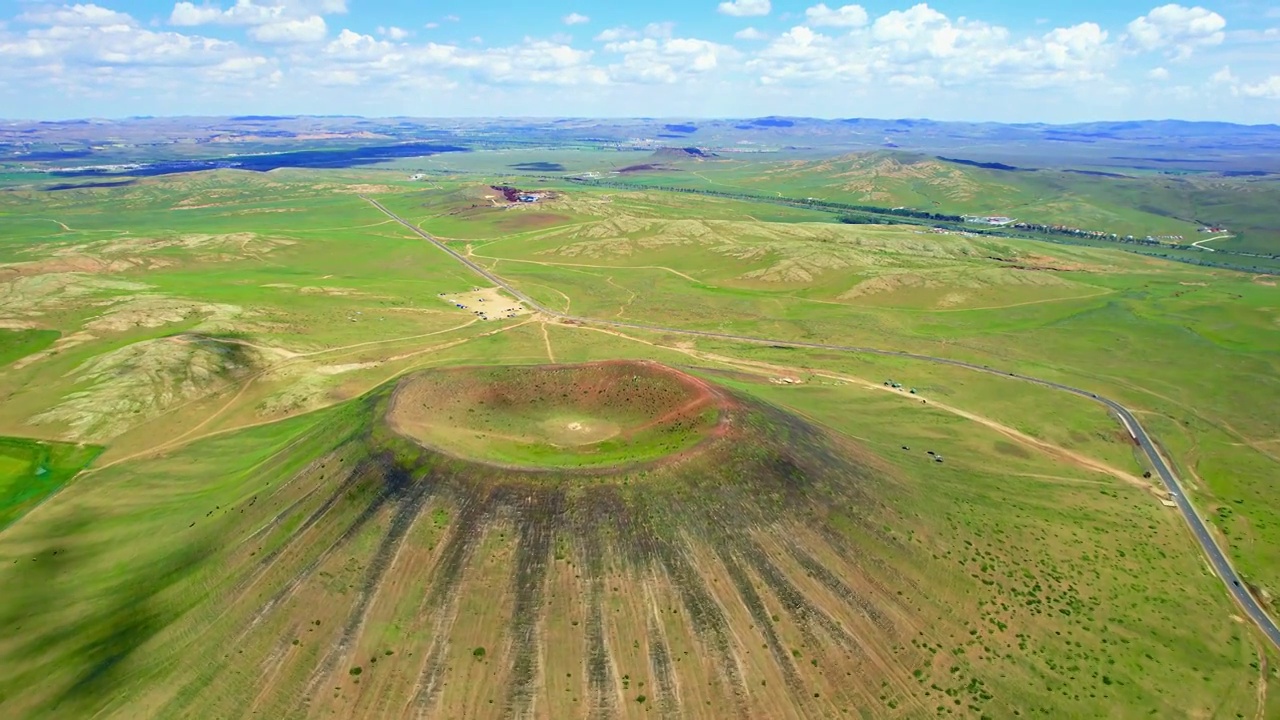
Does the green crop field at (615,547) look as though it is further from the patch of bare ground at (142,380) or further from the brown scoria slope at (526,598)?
the patch of bare ground at (142,380)

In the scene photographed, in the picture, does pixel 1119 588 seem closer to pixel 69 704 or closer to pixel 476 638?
pixel 476 638

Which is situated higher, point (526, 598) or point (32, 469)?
point (526, 598)

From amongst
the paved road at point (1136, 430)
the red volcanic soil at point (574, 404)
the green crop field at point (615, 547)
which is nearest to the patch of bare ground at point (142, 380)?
the green crop field at point (615, 547)

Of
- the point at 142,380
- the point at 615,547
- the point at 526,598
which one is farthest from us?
the point at 142,380

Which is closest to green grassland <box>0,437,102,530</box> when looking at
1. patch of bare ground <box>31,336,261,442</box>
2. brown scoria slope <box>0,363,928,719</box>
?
patch of bare ground <box>31,336,261,442</box>

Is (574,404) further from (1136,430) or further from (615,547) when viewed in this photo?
(1136,430)

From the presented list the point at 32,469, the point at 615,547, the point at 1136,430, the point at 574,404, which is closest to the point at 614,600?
the point at 615,547

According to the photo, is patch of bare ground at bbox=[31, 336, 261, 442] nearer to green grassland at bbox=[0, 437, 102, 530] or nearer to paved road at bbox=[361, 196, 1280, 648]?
green grassland at bbox=[0, 437, 102, 530]

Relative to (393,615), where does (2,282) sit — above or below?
above

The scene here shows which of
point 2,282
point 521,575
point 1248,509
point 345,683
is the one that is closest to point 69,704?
point 345,683
